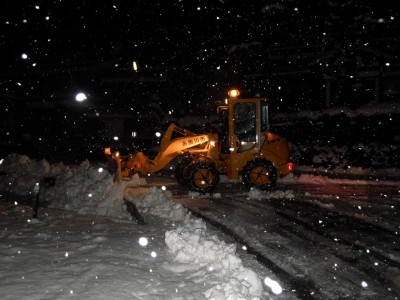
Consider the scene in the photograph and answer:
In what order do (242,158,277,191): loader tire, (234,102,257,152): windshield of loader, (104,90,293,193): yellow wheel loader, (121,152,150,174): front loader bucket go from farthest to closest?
(121,152,150,174): front loader bucket → (242,158,277,191): loader tire → (234,102,257,152): windshield of loader → (104,90,293,193): yellow wheel loader

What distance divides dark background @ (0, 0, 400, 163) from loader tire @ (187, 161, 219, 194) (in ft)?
33.7

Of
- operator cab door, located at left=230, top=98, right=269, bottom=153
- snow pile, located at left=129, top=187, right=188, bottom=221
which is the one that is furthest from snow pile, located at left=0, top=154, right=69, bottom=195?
operator cab door, located at left=230, top=98, right=269, bottom=153

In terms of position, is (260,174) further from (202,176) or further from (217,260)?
(217,260)

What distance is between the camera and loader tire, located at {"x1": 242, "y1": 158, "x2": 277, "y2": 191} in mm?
11664

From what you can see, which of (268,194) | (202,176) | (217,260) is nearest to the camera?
(217,260)

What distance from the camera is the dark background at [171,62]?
2350 cm

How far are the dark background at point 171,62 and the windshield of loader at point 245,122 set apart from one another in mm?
9895

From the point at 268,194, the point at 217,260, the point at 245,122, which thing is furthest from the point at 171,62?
the point at 217,260

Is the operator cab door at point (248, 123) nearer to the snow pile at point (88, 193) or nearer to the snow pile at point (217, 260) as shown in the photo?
the snow pile at point (88, 193)

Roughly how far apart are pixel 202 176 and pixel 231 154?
1.11m

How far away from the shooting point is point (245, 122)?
11617 mm

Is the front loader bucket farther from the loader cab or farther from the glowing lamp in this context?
the glowing lamp

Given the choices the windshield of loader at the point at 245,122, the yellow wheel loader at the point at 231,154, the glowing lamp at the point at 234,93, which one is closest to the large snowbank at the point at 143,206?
the yellow wheel loader at the point at 231,154

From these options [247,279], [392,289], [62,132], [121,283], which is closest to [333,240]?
[392,289]
